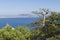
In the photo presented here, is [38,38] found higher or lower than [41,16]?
lower

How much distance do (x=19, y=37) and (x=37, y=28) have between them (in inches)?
165

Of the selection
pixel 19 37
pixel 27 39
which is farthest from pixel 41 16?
pixel 19 37

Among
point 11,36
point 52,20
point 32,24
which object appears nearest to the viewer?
point 11,36

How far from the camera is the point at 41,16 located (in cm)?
2439

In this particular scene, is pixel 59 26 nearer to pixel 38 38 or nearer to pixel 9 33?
pixel 38 38

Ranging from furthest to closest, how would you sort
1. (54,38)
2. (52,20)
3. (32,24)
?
(32,24) < (52,20) < (54,38)

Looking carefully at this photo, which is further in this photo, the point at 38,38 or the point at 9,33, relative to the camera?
the point at 38,38

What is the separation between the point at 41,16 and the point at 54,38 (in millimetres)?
3104

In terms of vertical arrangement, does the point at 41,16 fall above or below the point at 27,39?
above

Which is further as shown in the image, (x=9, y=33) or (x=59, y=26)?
(x=59, y=26)

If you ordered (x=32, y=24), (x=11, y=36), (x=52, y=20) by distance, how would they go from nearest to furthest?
1. (x=11, y=36)
2. (x=52, y=20)
3. (x=32, y=24)

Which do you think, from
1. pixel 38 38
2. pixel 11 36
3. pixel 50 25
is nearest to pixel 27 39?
pixel 38 38

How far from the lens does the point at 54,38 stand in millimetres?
22281

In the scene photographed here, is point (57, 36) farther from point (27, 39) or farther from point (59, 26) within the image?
point (27, 39)
